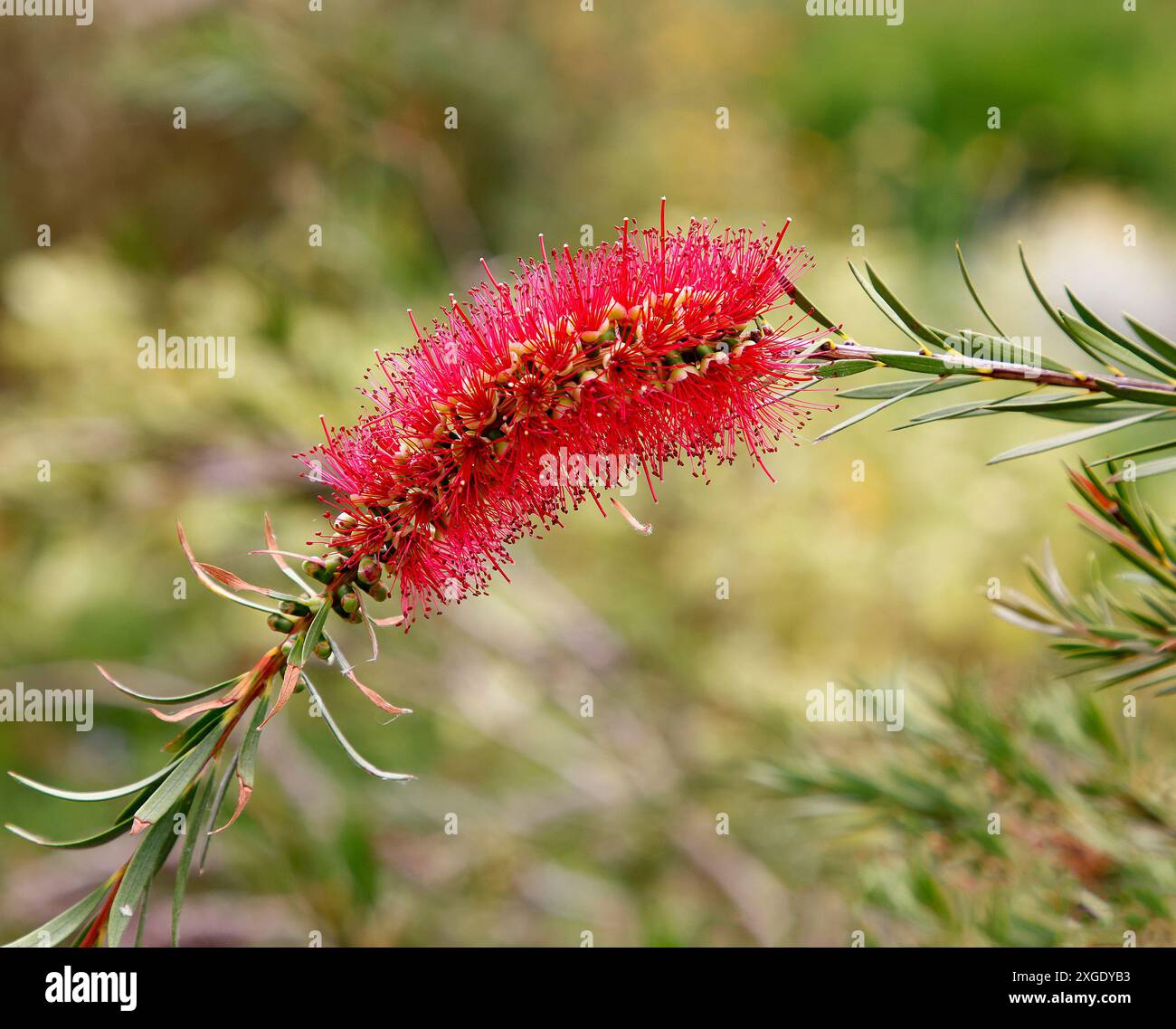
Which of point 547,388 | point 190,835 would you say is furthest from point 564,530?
point 190,835

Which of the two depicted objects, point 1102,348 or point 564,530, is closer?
point 1102,348

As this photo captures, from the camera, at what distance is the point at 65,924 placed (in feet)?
1.65

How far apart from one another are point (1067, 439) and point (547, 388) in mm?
282

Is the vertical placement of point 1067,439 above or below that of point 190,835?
above

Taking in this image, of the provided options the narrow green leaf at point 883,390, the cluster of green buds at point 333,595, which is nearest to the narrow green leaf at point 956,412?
the narrow green leaf at point 883,390

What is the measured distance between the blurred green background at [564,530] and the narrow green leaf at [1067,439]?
0.42 metres

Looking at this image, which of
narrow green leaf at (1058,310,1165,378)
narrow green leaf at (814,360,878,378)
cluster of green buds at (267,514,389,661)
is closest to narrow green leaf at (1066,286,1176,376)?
narrow green leaf at (1058,310,1165,378)

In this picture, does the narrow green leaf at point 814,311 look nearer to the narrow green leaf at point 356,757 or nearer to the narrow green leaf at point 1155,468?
the narrow green leaf at point 1155,468

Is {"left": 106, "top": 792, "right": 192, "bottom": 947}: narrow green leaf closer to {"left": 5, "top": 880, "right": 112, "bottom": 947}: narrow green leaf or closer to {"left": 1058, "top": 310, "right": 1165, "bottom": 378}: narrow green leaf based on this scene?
{"left": 5, "top": 880, "right": 112, "bottom": 947}: narrow green leaf

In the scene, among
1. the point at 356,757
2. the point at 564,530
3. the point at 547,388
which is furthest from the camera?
the point at 564,530

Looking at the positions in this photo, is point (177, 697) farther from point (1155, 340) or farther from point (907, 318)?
point (1155, 340)

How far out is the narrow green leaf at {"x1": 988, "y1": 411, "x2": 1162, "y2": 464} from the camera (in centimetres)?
48

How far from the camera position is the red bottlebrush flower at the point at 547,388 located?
1.91 ft

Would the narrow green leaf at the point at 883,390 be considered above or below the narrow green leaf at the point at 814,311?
below
